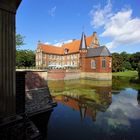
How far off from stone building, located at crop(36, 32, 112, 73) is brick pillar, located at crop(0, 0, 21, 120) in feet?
107

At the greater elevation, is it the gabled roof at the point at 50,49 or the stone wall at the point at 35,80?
the gabled roof at the point at 50,49

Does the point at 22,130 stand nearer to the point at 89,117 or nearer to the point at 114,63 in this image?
the point at 89,117

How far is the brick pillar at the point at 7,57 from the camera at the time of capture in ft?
17.8

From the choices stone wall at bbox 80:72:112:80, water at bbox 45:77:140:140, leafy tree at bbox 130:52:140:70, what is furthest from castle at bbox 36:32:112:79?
leafy tree at bbox 130:52:140:70

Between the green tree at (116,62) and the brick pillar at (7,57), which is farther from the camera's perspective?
the green tree at (116,62)

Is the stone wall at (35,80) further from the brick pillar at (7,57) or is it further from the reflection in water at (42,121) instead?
the brick pillar at (7,57)

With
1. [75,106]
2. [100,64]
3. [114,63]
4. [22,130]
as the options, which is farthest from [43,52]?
[22,130]

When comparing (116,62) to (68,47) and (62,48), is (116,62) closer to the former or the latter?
(68,47)

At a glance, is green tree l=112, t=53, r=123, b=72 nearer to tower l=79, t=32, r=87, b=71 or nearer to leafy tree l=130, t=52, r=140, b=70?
leafy tree l=130, t=52, r=140, b=70

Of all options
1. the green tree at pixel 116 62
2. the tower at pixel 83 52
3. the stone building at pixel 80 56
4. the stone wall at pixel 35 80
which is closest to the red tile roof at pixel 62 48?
the stone building at pixel 80 56

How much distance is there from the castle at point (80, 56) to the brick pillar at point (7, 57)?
32.6 metres

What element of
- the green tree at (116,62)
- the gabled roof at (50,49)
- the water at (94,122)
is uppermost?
the gabled roof at (50,49)

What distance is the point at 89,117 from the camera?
36.4 ft

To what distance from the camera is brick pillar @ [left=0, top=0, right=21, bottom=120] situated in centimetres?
541
